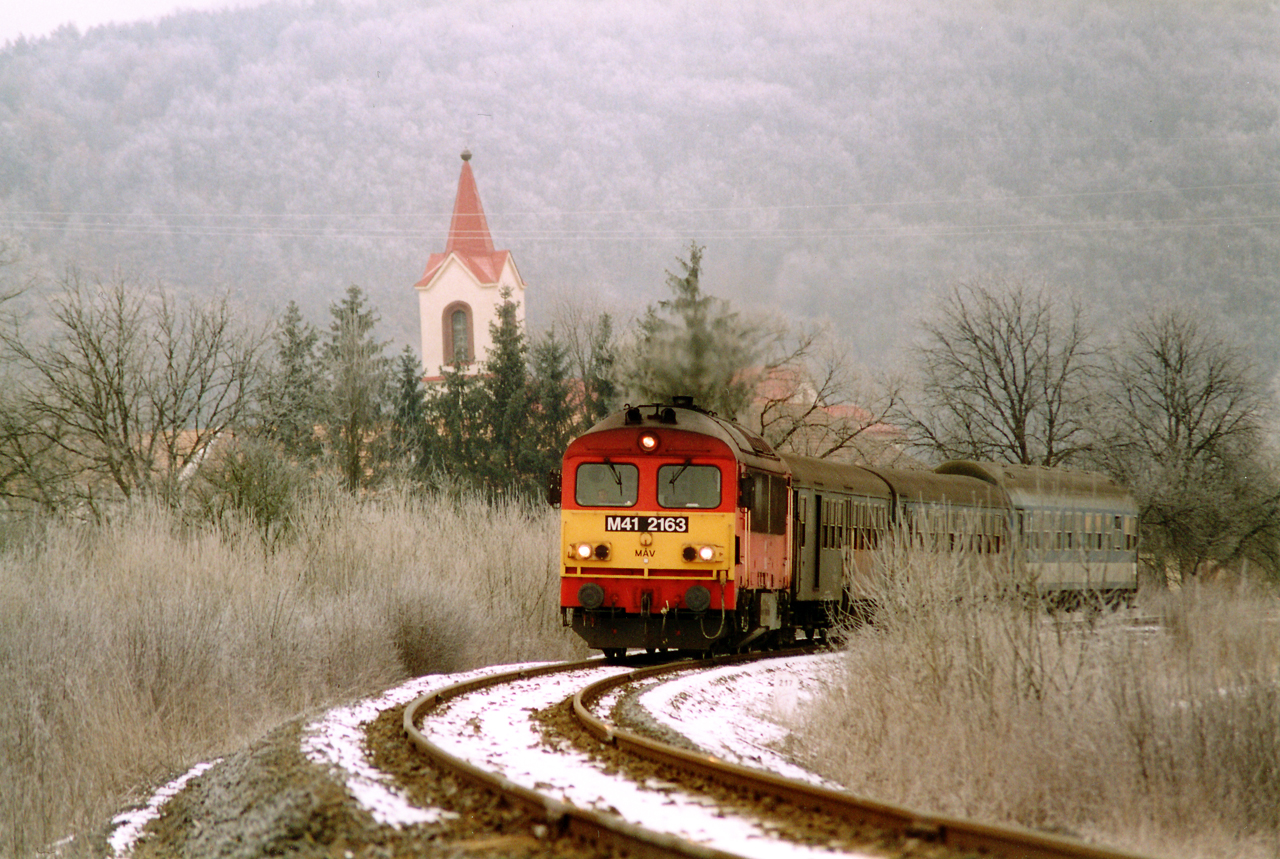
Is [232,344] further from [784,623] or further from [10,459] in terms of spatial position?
[784,623]

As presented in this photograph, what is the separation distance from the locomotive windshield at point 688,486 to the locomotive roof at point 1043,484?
361 inches

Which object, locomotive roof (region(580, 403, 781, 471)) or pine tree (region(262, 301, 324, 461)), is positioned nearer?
locomotive roof (region(580, 403, 781, 471))

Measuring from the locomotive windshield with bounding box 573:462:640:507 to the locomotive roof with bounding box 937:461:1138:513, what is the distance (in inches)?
376

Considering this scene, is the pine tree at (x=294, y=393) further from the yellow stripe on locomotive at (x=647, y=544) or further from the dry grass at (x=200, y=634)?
the yellow stripe on locomotive at (x=647, y=544)

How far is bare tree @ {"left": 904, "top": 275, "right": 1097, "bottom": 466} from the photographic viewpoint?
136 ft

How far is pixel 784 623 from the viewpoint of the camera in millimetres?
17188

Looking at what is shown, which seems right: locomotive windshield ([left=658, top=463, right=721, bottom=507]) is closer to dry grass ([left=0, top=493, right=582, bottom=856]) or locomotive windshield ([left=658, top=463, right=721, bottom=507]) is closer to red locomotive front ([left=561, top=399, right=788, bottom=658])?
red locomotive front ([left=561, top=399, right=788, bottom=658])

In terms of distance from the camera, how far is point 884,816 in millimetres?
5824

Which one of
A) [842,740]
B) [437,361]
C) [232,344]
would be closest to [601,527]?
[842,740]

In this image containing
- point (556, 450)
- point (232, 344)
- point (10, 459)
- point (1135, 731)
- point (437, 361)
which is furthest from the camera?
point (437, 361)

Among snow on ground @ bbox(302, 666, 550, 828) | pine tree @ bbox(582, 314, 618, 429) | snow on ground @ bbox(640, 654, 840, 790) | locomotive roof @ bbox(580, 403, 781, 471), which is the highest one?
pine tree @ bbox(582, 314, 618, 429)

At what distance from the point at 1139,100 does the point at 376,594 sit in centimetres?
14411

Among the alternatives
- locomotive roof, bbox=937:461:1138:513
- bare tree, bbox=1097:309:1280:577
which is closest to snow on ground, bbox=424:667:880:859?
locomotive roof, bbox=937:461:1138:513

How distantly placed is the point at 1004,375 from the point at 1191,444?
651cm
